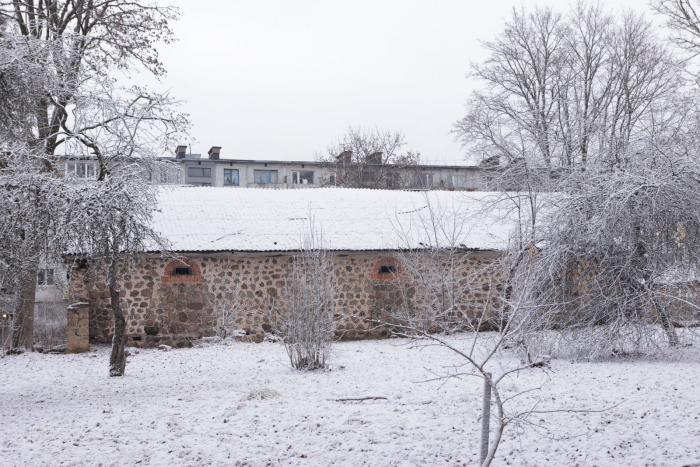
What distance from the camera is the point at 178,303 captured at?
12.8 m

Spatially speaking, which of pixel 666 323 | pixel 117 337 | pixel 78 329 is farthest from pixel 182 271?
pixel 666 323

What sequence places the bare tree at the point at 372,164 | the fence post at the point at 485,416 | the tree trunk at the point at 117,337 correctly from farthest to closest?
1. the bare tree at the point at 372,164
2. the tree trunk at the point at 117,337
3. the fence post at the point at 485,416

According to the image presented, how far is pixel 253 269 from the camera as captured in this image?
13203 millimetres

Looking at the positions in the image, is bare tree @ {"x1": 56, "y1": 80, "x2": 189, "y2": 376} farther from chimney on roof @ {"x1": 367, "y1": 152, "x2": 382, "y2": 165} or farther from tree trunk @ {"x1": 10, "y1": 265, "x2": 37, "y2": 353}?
chimney on roof @ {"x1": 367, "y1": 152, "x2": 382, "y2": 165}

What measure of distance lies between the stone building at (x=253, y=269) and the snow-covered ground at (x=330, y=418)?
107 inches

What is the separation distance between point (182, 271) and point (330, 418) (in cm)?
738

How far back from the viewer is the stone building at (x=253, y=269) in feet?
41.4

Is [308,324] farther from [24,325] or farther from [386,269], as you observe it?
[24,325]

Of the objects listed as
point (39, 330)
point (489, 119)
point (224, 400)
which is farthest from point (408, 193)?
point (39, 330)

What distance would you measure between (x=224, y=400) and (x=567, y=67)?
63.5 ft

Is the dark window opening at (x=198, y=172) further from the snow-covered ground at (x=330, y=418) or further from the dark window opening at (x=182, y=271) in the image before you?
the snow-covered ground at (x=330, y=418)

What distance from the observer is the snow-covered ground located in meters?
5.34

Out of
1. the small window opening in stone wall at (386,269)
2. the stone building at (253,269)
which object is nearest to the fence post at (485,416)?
the stone building at (253,269)

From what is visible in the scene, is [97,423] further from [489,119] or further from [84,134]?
[489,119]
